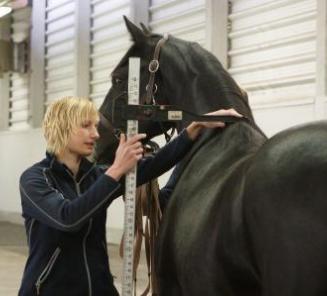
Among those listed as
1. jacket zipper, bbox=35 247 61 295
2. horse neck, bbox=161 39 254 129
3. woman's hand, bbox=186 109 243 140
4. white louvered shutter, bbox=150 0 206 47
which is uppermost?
white louvered shutter, bbox=150 0 206 47

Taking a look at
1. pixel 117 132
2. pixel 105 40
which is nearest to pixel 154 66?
pixel 117 132

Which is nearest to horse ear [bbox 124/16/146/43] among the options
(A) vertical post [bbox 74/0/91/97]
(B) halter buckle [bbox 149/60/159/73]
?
(B) halter buckle [bbox 149/60/159/73]

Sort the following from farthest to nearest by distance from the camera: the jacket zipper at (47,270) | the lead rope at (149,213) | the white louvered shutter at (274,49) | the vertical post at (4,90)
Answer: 1. the vertical post at (4,90)
2. the white louvered shutter at (274,49)
3. the lead rope at (149,213)
4. the jacket zipper at (47,270)

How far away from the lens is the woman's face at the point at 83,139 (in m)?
2.42

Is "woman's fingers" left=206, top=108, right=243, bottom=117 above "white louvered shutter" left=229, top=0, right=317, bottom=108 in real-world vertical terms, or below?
below

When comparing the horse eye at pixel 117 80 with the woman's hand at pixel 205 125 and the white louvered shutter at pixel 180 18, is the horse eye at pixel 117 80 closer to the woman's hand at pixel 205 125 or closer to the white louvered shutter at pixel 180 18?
the woman's hand at pixel 205 125

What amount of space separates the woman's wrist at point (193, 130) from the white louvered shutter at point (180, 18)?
486 centimetres

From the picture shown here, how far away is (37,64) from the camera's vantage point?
1162 centimetres

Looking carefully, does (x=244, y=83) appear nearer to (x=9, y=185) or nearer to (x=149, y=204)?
(x=149, y=204)

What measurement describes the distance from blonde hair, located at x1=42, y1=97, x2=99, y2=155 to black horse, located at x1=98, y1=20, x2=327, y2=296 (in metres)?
0.44

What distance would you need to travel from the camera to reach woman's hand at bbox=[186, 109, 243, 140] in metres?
2.43

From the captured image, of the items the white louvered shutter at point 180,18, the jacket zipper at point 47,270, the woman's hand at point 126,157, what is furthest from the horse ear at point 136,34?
the white louvered shutter at point 180,18

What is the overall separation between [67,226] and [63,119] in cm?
41

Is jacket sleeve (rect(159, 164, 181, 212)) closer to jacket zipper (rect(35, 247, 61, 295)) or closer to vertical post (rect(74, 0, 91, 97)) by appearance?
jacket zipper (rect(35, 247, 61, 295))
